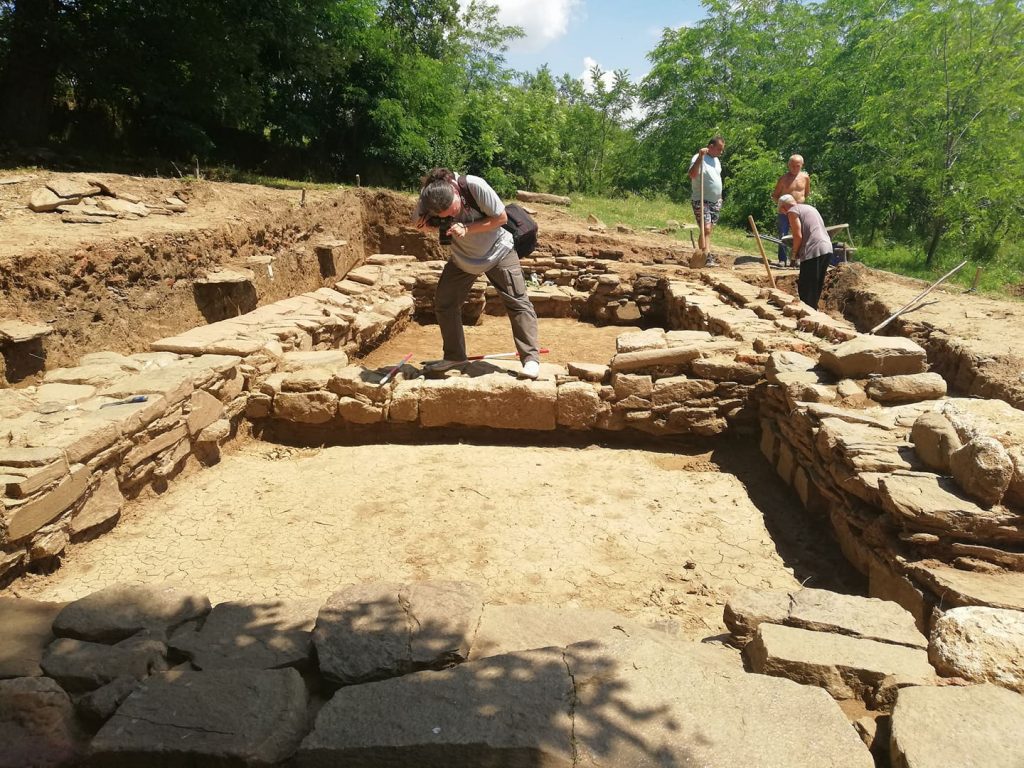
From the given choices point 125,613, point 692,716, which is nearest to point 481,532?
point 125,613

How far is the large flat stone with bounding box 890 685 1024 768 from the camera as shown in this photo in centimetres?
172

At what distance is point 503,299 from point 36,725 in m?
4.40

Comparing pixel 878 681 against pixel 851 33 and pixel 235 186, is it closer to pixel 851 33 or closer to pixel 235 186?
pixel 235 186

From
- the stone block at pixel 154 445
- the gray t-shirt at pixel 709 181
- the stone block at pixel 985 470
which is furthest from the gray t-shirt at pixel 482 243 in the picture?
the gray t-shirt at pixel 709 181

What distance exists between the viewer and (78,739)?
190cm

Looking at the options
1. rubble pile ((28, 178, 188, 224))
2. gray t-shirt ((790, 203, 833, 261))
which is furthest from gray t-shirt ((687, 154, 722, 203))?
rubble pile ((28, 178, 188, 224))

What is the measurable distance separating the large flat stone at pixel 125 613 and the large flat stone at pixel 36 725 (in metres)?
0.36

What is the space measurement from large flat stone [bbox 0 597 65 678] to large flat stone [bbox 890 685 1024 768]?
2.75 metres

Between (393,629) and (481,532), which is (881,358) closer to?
(481,532)

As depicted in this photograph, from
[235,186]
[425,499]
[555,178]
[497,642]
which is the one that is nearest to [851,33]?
[555,178]

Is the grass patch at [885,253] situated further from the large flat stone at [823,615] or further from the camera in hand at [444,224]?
the large flat stone at [823,615]

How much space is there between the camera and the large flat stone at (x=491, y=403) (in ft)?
17.3

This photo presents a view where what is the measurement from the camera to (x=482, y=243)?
5.42 metres

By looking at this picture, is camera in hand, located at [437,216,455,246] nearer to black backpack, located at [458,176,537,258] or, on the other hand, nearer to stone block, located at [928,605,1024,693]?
black backpack, located at [458,176,537,258]
